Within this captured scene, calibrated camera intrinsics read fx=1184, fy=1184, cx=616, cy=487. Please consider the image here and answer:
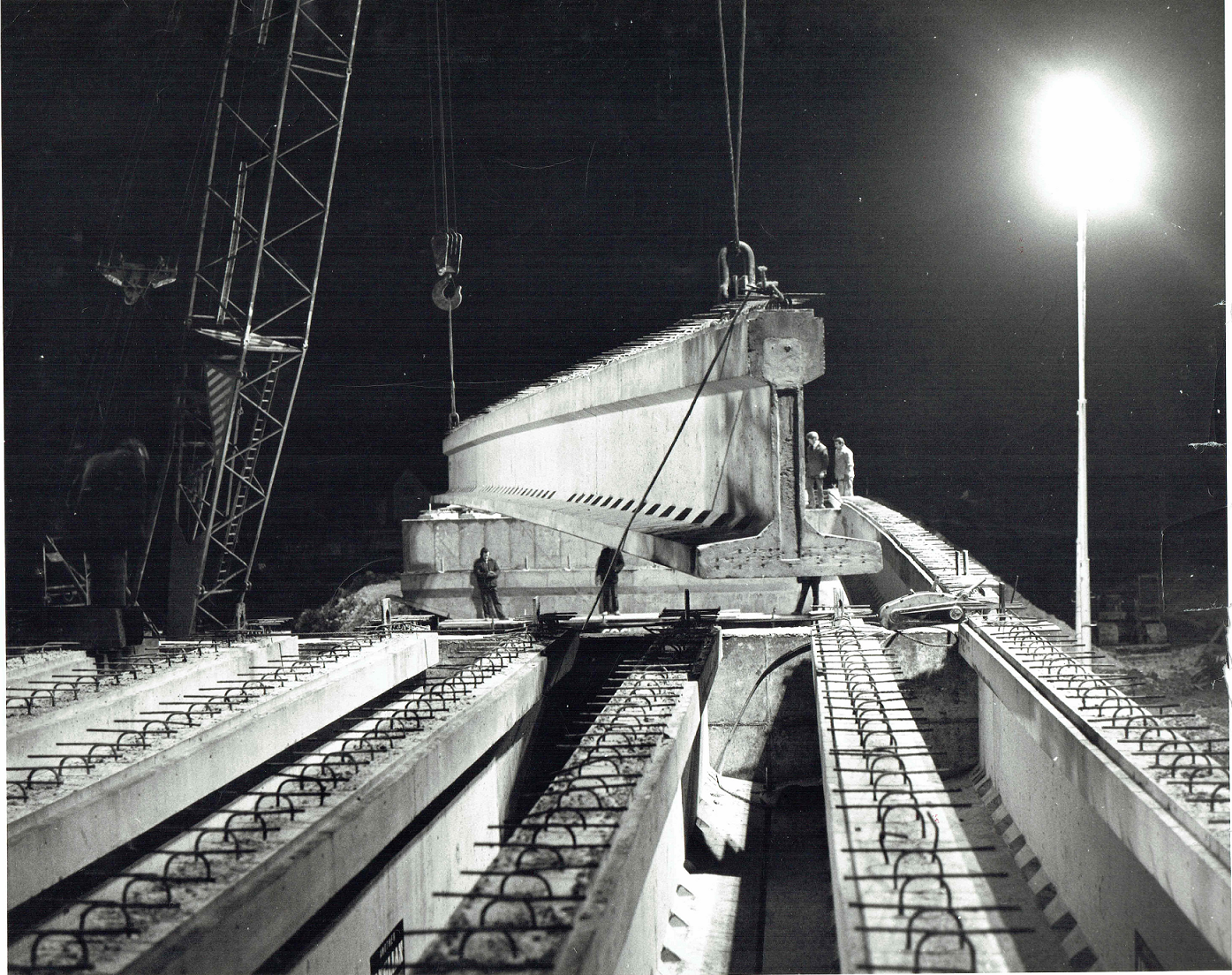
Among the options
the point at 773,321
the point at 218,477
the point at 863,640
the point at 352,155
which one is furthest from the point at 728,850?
the point at 352,155

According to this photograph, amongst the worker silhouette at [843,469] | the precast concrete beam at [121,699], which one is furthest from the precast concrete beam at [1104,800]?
the worker silhouette at [843,469]

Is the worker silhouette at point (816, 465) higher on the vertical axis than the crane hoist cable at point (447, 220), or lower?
lower

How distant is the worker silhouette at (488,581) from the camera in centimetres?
2442

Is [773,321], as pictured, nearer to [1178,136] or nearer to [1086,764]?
[1086,764]

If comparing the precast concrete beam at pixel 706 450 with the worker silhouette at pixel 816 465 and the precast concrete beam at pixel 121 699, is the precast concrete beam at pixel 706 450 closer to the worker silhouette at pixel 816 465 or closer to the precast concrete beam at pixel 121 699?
the precast concrete beam at pixel 121 699

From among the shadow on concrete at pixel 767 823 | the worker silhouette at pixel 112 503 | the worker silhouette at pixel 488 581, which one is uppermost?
the worker silhouette at pixel 112 503

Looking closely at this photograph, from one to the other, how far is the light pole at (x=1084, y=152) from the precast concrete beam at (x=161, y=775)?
331 inches

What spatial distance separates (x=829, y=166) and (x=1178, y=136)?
21895 millimetres

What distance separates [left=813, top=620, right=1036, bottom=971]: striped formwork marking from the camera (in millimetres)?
5809

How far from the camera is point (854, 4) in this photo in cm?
2650

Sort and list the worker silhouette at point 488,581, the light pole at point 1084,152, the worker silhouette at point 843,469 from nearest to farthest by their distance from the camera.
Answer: the light pole at point 1084,152
the worker silhouette at point 488,581
the worker silhouette at point 843,469

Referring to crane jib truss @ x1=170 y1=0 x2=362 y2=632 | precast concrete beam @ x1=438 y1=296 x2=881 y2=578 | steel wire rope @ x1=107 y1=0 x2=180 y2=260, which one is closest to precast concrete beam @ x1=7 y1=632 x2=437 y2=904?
precast concrete beam @ x1=438 y1=296 x2=881 y2=578

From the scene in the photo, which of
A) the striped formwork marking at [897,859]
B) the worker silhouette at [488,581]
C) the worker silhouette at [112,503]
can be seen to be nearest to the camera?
the striped formwork marking at [897,859]

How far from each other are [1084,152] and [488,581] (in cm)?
1374
